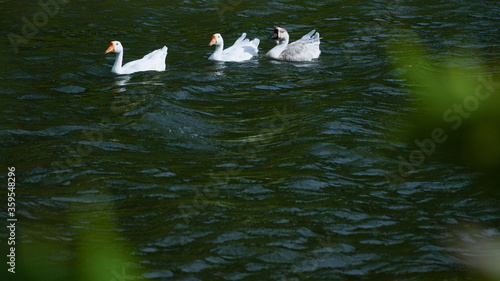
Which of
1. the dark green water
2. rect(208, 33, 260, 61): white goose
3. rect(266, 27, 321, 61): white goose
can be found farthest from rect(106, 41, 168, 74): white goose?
rect(266, 27, 321, 61): white goose

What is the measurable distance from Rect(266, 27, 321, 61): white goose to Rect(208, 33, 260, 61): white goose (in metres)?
0.50

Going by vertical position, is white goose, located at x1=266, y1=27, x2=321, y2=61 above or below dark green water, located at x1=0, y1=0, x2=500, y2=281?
above

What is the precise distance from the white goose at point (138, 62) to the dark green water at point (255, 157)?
0.25 meters

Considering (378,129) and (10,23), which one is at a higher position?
(10,23)

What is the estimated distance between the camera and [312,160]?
30.5ft

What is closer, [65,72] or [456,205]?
[456,205]

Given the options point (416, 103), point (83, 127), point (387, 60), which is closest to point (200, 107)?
point (83, 127)

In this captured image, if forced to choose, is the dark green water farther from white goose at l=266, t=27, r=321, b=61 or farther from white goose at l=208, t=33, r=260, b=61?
white goose at l=266, t=27, r=321, b=61

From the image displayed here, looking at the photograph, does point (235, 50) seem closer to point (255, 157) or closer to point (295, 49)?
point (295, 49)

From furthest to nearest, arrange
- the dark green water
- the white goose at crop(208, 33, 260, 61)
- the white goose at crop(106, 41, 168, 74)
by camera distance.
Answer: the white goose at crop(208, 33, 260, 61) → the white goose at crop(106, 41, 168, 74) → the dark green water

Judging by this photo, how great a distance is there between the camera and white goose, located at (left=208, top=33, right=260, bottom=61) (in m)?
15.1

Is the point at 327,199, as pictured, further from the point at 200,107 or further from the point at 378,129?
the point at 200,107

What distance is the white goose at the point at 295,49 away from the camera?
1517 cm

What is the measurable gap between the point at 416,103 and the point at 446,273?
5.72m
